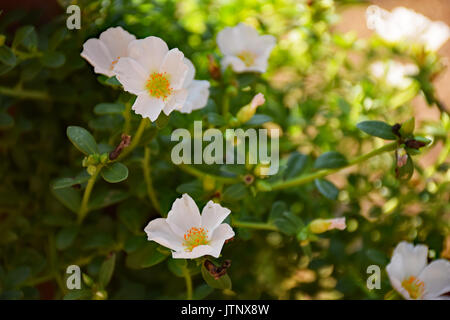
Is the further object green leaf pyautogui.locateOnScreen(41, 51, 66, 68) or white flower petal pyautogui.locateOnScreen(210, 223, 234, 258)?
green leaf pyautogui.locateOnScreen(41, 51, 66, 68)

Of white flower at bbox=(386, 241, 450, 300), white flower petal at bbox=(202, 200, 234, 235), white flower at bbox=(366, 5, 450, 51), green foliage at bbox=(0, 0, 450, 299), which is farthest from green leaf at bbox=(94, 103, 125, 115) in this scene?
white flower at bbox=(366, 5, 450, 51)

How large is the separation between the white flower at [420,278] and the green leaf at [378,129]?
16cm

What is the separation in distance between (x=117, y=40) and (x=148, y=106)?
0.41ft

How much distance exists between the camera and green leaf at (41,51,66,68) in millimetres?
754

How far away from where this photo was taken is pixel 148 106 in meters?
0.59

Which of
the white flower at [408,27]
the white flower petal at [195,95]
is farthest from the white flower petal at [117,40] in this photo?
the white flower at [408,27]

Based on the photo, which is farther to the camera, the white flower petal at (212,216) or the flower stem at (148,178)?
the flower stem at (148,178)

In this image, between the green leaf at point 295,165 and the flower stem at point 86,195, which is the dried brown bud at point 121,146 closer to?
the flower stem at point 86,195

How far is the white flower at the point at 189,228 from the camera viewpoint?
1.87 ft

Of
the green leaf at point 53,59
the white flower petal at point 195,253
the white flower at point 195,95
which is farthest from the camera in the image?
the green leaf at point 53,59

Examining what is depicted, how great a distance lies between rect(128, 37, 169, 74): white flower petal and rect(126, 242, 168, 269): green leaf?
24cm

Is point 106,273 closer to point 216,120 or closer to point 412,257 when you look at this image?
point 216,120

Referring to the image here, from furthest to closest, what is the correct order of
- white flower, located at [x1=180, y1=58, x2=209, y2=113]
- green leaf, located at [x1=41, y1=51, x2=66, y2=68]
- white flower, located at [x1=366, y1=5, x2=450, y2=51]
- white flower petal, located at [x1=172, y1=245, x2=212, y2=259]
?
white flower, located at [x1=366, y1=5, x2=450, y2=51] < green leaf, located at [x1=41, y1=51, x2=66, y2=68] < white flower, located at [x1=180, y1=58, x2=209, y2=113] < white flower petal, located at [x1=172, y1=245, x2=212, y2=259]

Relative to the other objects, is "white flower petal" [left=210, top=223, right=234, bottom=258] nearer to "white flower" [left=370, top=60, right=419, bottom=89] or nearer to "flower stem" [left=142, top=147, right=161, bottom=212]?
"flower stem" [left=142, top=147, right=161, bottom=212]
